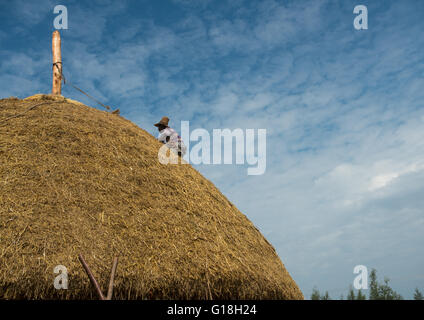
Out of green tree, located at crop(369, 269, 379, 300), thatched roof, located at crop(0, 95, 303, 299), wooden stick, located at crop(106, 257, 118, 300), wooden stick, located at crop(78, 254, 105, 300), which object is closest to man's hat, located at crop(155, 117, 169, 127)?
thatched roof, located at crop(0, 95, 303, 299)

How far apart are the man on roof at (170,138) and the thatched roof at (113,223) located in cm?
138

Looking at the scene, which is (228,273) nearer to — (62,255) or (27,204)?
(62,255)

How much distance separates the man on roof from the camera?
1095 centimetres

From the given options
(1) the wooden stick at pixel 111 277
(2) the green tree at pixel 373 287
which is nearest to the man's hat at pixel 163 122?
(1) the wooden stick at pixel 111 277

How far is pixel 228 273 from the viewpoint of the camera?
21.8ft

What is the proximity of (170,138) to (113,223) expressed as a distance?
493 cm

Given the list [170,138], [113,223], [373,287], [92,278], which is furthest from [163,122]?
[373,287]

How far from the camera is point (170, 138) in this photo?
440 inches

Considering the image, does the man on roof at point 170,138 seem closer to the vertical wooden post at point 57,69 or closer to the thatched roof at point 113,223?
the thatched roof at point 113,223

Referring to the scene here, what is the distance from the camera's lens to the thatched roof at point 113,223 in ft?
18.8

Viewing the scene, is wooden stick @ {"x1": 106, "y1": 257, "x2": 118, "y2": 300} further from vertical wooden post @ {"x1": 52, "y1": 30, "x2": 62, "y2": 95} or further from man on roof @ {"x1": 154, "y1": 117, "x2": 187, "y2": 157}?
vertical wooden post @ {"x1": 52, "y1": 30, "x2": 62, "y2": 95}
